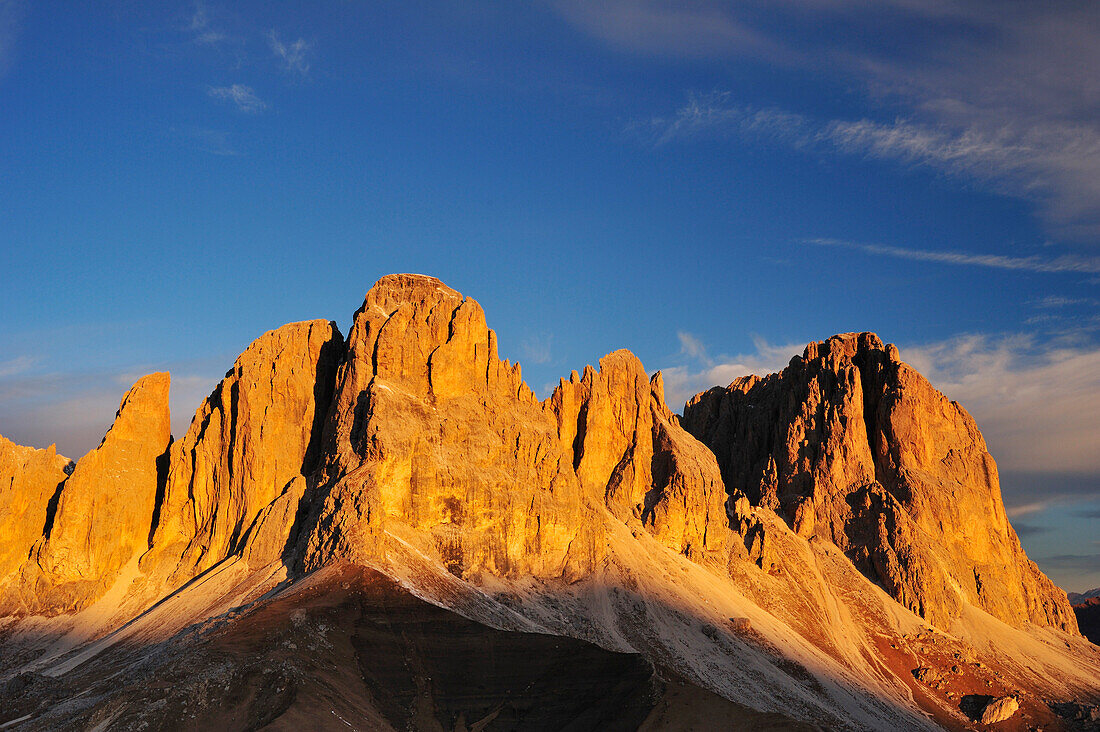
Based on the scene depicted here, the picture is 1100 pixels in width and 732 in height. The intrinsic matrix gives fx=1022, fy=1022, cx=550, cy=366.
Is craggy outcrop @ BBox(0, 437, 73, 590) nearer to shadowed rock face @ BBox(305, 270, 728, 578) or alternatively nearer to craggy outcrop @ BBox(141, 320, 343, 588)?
craggy outcrop @ BBox(141, 320, 343, 588)

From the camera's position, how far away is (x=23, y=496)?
116125mm

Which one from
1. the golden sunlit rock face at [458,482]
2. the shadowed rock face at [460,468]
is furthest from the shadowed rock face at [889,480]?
the shadowed rock face at [460,468]

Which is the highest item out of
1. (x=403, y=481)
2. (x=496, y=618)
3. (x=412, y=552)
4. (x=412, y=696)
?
(x=403, y=481)

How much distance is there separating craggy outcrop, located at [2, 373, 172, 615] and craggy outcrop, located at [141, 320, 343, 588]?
3.35 meters

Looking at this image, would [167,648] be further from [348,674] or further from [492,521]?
[492,521]

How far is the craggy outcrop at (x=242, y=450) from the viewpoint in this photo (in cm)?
11056

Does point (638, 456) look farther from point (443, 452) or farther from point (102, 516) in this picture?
point (102, 516)

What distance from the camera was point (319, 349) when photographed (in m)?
122

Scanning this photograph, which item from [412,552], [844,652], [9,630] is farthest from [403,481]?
[844,652]

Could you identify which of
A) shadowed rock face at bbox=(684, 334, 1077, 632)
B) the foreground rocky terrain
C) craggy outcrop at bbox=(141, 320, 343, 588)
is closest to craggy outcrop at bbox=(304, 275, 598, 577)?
the foreground rocky terrain

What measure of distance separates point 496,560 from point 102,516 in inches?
1742

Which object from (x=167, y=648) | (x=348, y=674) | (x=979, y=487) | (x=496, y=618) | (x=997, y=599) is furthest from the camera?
(x=979, y=487)

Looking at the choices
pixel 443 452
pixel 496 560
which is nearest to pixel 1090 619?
pixel 496 560

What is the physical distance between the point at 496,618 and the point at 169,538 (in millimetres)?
42355
